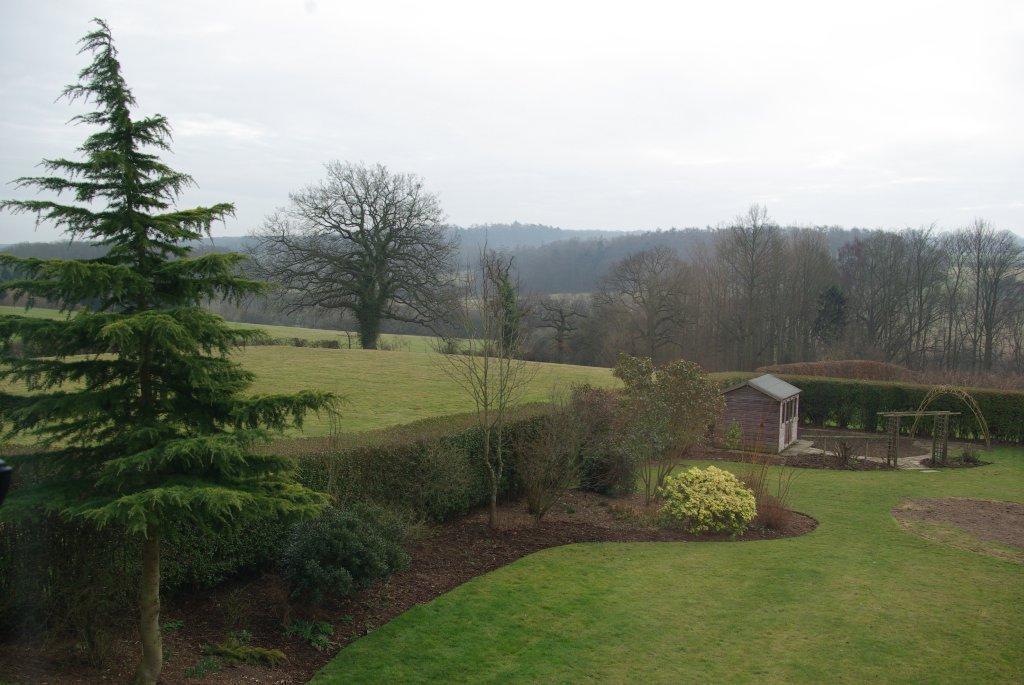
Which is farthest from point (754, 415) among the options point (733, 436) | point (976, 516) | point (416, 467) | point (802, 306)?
point (802, 306)

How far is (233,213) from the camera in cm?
573

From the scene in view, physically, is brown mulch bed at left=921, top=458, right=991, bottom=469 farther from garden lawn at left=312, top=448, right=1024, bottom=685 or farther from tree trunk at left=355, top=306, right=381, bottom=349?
tree trunk at left=355, top=306, right=381, bottom=349

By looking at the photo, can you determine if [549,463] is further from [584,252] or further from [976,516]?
[584,252]

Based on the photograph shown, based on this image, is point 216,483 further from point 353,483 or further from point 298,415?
point 353,483

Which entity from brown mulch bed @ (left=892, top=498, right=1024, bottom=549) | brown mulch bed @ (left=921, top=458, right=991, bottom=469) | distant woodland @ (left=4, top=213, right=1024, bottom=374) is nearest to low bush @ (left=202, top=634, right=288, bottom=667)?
→ brown mulch bed @ (left=892, top=498, right=1024, bottom=549)

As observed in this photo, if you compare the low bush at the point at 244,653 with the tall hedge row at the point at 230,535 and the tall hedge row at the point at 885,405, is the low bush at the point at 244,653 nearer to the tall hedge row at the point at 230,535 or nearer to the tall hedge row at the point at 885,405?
the tall hedge row at the point at 230,535

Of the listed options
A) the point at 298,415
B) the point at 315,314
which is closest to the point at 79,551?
the point at 298,415

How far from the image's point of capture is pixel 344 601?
7977 millimetres

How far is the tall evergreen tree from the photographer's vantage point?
488cm

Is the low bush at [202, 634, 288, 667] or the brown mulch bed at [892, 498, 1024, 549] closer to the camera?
the low bush at [202, 634, 288, 667]

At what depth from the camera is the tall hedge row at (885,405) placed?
23.2 m

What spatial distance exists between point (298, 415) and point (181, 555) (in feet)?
10.2

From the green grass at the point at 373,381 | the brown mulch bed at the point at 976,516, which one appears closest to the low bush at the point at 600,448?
the green grass at the point at 373,381

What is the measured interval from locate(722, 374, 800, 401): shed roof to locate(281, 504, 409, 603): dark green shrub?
13930mm
